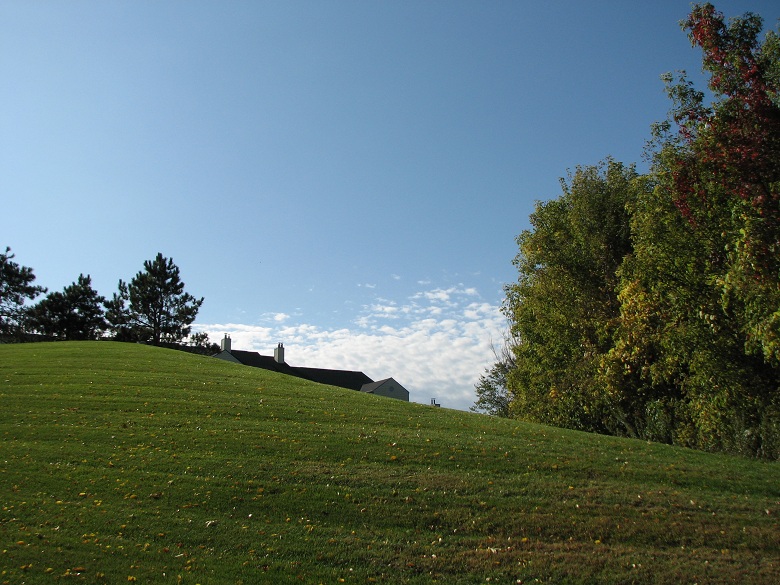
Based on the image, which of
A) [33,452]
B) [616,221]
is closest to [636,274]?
[616,221]

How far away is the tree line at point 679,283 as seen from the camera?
1969 centimetres

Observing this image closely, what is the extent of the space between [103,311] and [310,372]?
33362 millimetres

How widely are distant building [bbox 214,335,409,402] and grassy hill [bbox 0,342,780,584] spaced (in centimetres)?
6146

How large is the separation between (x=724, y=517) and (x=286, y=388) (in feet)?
68.9

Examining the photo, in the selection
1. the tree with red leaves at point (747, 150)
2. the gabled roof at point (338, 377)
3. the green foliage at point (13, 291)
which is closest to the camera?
the tree with red leaves at point (747, 150)

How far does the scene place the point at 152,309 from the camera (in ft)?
231

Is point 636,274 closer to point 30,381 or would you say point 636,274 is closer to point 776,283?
point 776,283

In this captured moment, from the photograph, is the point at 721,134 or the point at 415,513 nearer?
the point at 415,513

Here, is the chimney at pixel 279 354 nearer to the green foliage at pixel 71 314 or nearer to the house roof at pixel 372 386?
the house roof at pixel 372 386

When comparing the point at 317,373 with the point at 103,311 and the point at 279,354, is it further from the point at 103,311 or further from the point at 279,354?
the point at 103,311

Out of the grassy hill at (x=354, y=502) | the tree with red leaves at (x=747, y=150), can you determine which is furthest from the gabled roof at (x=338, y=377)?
the tree with red leaves at (x=747, y=150)

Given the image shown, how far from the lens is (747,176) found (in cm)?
1962

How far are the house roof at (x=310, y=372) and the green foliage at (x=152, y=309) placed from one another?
13.6 meters

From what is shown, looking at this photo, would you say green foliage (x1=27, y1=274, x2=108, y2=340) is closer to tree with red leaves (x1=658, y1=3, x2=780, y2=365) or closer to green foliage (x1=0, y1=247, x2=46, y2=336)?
green foliage (x1=0, y1=247, x2=46, y2=336)
